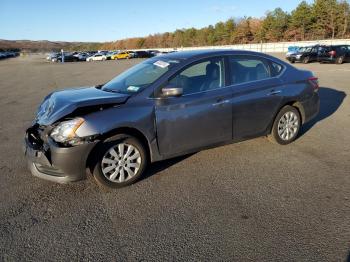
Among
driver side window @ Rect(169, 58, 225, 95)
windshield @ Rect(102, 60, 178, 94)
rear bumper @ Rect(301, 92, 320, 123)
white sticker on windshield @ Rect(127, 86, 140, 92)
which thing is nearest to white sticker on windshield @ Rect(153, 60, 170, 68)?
windshield @ Rect(102, 60, 178, 94)

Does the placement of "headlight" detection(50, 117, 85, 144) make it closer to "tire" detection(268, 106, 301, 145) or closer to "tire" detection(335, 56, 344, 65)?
"tire" detection(268, 106, 301, 145)

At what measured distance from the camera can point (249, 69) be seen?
527 cm

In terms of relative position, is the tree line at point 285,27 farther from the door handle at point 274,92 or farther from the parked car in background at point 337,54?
the door handle at point 274,92

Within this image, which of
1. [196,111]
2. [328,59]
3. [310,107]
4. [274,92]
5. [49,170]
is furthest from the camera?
[328,59]

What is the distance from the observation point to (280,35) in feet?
273

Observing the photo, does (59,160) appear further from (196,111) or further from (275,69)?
(275,69)

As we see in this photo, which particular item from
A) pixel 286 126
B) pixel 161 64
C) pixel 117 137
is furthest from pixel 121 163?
pixel 286 126

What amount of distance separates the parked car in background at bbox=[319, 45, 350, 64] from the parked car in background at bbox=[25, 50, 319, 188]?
74.4ft

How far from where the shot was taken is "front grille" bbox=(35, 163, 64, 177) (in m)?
4.00

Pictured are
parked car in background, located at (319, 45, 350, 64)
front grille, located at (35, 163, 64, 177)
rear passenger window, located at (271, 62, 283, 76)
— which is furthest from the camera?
parked car in background, located at (319, 45, 350, 64)

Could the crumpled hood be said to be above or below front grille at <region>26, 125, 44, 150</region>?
above

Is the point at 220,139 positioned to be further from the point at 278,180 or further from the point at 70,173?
the point at 70,173

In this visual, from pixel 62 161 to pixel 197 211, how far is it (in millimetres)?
1650

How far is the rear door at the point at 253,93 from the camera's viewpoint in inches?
199
